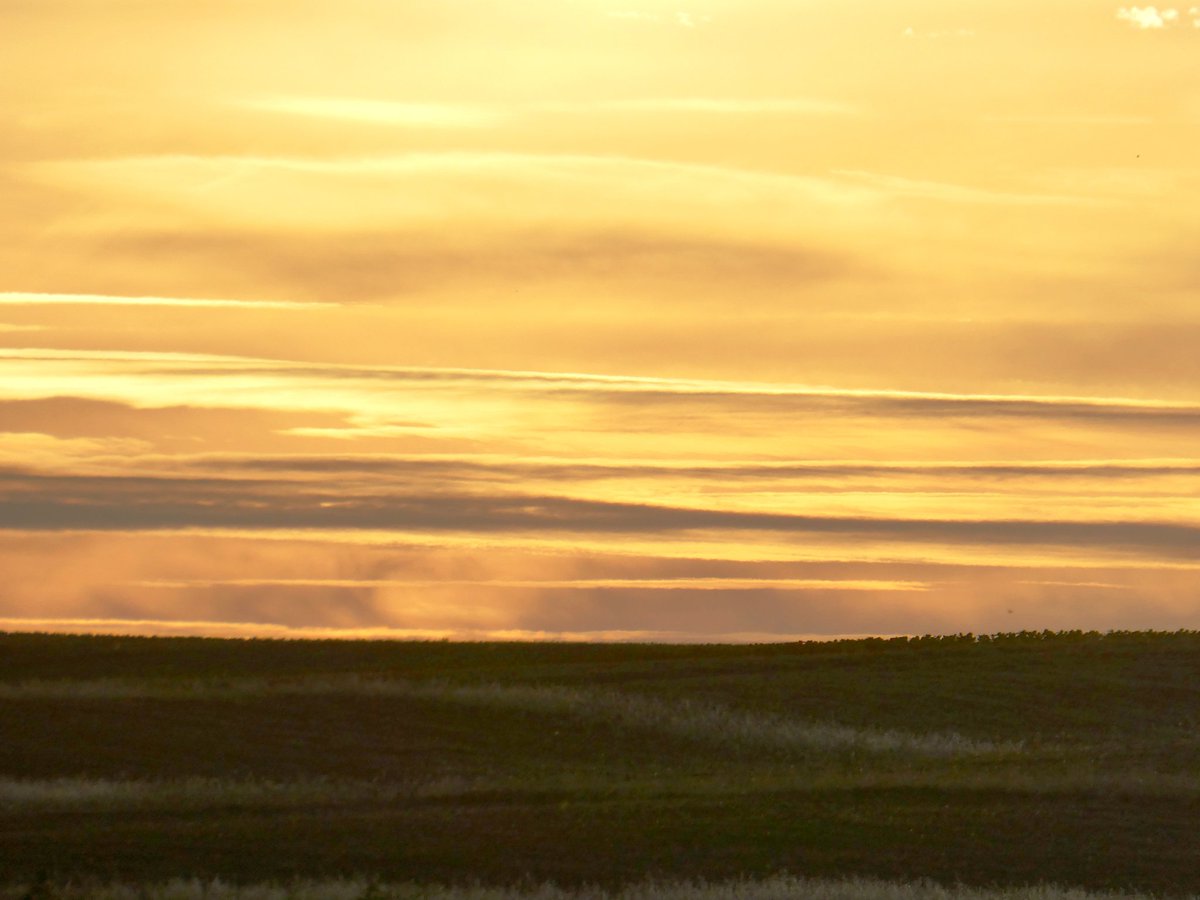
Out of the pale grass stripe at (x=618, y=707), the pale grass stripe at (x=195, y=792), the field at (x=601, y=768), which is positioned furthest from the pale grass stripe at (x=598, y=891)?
the pale grass stripe at (x=618, y=707)

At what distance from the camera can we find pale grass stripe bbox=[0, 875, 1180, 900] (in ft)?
71.1

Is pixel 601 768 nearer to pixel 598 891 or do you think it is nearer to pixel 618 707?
pixel 618 707

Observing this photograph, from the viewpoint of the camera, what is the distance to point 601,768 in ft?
127

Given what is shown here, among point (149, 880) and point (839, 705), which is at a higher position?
point (149, 880)

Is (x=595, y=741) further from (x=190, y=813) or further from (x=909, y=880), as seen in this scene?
(x=909, y=880)

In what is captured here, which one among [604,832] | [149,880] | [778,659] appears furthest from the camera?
[778,659]

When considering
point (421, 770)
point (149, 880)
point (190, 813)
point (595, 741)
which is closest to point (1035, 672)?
point (595, 741)

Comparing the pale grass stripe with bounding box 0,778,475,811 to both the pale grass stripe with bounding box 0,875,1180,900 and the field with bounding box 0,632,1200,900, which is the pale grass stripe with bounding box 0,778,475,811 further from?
the pale grass stripe with bounding box 0,875,1180,900

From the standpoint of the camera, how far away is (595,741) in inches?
1654

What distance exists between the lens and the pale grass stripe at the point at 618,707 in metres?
42.8

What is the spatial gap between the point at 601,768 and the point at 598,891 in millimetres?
16187

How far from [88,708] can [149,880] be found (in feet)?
64.5

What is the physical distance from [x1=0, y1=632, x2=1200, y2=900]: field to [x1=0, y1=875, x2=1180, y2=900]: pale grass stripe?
0.30 feet

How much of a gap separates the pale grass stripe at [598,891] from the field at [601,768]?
0.09 metres
